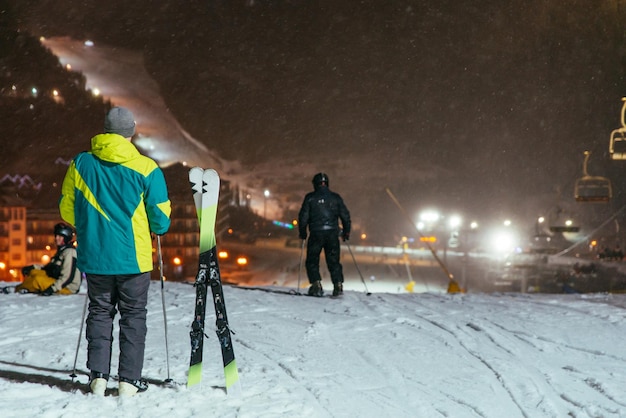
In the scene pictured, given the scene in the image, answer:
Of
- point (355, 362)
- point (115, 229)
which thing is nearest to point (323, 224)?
point (355, 362)

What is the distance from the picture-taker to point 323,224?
9.58 meters

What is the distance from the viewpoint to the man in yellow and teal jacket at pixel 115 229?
12.2 feet

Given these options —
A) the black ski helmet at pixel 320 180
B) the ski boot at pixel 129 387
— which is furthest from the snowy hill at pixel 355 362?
the black ski helmet at pixel 320 180

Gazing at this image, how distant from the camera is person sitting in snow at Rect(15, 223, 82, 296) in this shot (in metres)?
8.87

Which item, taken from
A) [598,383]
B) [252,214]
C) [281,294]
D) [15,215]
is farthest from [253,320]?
[252,214]

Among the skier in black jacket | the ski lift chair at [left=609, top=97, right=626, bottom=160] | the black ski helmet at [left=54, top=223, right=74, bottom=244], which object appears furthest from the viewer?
the ski lift chair at [left=609, top=97, right=626, bottom=160]

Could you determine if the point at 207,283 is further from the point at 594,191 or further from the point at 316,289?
the point at 594,191

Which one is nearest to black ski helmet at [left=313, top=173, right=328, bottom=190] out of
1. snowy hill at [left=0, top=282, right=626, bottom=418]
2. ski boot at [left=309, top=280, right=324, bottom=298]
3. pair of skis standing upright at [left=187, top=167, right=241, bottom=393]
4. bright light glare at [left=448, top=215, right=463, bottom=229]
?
ski boot at [left=309, top=280, right=324, bottom=298]

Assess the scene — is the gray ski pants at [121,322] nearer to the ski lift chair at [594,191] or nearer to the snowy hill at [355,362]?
the snowy hill at [355,362]

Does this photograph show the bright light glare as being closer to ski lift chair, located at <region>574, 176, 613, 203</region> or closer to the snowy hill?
ski lift chair, located at <region>574, 176, 613, 203</region>

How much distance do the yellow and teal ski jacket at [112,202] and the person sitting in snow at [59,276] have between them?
554 cm

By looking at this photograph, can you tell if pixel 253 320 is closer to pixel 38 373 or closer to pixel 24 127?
pixel 38 373

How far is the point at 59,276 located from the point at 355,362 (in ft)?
20.5

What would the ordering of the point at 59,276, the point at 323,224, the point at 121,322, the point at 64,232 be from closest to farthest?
1. the point at 121,322
2. the point at 64,232
3. the point at 59,276
4. the point at 323,224
